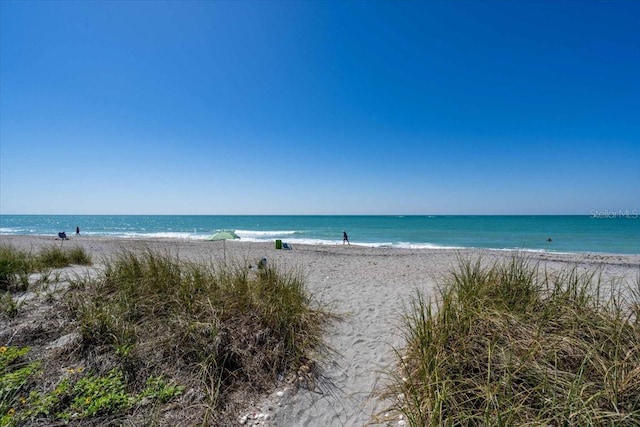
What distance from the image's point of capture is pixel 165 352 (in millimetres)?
3379

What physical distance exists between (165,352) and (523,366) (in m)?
3.77

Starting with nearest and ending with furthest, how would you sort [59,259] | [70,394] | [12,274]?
[70,394] < [12,274] < [59,259]

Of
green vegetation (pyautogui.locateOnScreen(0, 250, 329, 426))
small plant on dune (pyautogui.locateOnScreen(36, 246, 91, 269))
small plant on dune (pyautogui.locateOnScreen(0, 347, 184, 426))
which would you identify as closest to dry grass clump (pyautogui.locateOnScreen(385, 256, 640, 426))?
green vegetation (pyautogui.locateOnScreen(0, 250, 329, 426))

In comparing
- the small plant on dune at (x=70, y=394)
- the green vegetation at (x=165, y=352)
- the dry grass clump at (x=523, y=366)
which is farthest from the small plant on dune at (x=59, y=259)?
the dry grass clump at (x=523, y=366)

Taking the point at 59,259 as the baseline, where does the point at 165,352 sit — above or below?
below

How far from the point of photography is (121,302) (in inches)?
164

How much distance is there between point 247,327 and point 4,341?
3.08 meters

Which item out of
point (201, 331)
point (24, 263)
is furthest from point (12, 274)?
point (201, 331)

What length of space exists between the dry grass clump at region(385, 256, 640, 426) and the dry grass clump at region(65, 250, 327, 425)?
1.55m

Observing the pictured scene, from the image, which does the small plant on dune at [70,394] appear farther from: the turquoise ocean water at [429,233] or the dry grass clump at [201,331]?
the turquoise ocean water at [429,233]

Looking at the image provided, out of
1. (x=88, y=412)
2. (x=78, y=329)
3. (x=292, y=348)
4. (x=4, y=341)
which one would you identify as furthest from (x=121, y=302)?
(x=292, y=348)

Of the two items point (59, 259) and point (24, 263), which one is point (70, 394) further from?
point (59, 259)

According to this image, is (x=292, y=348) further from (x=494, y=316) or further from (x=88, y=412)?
(x=494, y=316)

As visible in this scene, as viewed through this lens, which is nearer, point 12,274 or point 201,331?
point 201,331
